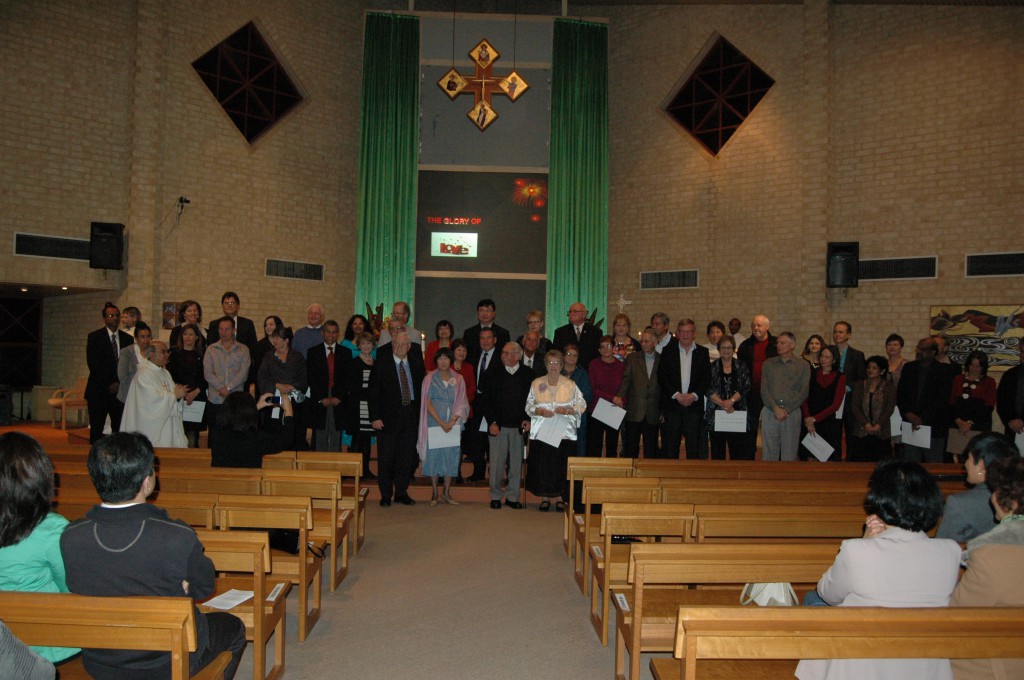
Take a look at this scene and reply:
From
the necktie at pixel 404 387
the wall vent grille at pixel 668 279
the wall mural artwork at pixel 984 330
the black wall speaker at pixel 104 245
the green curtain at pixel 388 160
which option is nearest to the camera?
the necktie at pixel 404 387

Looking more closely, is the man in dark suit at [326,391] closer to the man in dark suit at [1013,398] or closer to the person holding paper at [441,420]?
the person holding paper at [441,420]

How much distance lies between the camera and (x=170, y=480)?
3881mm

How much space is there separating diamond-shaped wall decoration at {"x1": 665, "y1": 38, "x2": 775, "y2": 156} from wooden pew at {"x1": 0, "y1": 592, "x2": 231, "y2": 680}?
11.1 meters

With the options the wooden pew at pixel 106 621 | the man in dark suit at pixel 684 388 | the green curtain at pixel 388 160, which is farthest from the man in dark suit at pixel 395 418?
the green curtain at pixel 388 160

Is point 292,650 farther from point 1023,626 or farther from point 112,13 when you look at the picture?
point 112,13

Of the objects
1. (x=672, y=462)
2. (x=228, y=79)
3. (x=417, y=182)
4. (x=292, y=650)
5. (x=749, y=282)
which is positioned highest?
(x=228, y=79)

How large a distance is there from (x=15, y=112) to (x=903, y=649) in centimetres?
1152

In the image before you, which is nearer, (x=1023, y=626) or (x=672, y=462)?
(x=1023, y=626)

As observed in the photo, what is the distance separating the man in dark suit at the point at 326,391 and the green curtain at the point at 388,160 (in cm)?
527

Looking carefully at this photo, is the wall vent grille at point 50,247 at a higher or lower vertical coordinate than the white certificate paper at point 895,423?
higher

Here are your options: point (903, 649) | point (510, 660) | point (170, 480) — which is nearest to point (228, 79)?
point (170, 480)

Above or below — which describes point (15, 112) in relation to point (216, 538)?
above

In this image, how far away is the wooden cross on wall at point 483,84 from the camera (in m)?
11.7

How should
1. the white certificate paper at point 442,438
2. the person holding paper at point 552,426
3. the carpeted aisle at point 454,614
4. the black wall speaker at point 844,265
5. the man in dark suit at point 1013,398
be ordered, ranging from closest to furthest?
the carpeted aisle at point 454,614 < the person holding paper at point 552,426 < the man in dark suit at point 1013,398 < the white certificate paper at point 442,438 < the black wall speaker at point 844,265
